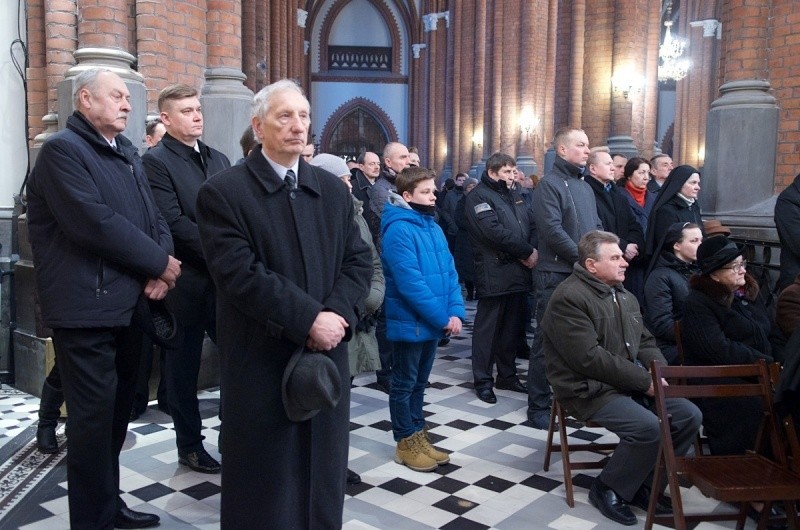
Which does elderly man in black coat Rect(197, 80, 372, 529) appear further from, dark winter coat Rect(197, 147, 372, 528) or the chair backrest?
the chair backrest

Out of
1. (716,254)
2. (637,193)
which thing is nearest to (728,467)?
(716,254)

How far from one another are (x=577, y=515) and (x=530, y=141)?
41.9ft

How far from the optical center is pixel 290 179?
2539mm

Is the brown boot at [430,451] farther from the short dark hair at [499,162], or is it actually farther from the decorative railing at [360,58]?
the decorative railing at [360,58]

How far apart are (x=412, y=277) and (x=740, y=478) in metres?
1.94

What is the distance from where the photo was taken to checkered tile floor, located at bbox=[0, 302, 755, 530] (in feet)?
12.1

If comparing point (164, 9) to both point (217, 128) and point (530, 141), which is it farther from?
point (530, 141)

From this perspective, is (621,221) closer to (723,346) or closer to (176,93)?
(723,346)

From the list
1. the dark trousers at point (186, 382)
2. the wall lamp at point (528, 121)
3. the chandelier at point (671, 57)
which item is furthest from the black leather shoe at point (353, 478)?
the chandelier at point (671, 57)

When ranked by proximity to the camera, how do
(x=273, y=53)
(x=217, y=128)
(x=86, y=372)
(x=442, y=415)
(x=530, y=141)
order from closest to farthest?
(x=86, y=372), (x=442, y=415), (x=217, y=128), (x=530, y=141), (x=273, y=53)

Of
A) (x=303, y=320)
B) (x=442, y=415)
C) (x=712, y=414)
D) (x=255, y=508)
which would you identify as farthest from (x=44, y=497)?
(x=712, y=414)

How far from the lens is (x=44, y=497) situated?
12.6ft

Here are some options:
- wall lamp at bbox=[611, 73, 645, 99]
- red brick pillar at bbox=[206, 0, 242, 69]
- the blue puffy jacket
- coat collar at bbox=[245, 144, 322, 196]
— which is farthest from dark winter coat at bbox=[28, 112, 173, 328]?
wall lamp at bbox=[611, 73, 645, 99]

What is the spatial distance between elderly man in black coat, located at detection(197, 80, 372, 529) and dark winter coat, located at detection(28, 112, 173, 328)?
813 mm
